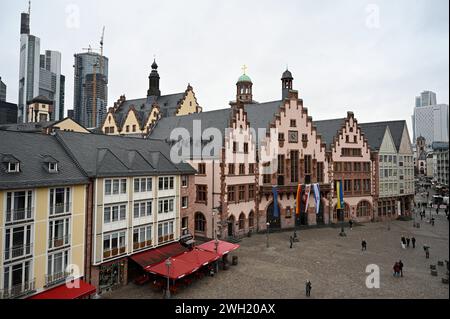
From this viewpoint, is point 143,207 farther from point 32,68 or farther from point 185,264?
point 32,68

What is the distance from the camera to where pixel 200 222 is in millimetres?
44219

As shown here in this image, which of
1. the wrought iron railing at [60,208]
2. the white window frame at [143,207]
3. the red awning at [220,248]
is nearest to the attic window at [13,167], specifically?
the wrought iron railing at [60,208]

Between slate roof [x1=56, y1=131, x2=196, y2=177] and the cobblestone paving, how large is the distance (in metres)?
11.1

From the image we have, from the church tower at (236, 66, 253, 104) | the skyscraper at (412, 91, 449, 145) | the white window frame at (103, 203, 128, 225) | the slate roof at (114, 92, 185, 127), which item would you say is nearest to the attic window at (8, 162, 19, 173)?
the white window frame at (103, 203, 128, 225)

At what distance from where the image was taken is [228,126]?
4481cm

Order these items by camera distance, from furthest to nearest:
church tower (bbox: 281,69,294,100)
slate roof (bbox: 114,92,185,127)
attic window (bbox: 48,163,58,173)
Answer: slate roof (bbox: 114,92,185,127) < church tower (bbox: 281,69,294,100) < attic window (bbox: 48,163,58,173)

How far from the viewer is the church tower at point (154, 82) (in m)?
78.4

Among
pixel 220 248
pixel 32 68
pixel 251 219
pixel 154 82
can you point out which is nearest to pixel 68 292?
pixel 220 248

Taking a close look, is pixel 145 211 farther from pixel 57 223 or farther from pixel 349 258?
pixel 349 258

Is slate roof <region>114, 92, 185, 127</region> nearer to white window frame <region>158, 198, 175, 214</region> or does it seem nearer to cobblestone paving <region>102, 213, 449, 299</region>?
white window frame <region>158, 198, 175, 214</region>

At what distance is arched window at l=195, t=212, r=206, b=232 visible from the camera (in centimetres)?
4378

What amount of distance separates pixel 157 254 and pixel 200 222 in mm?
14483
